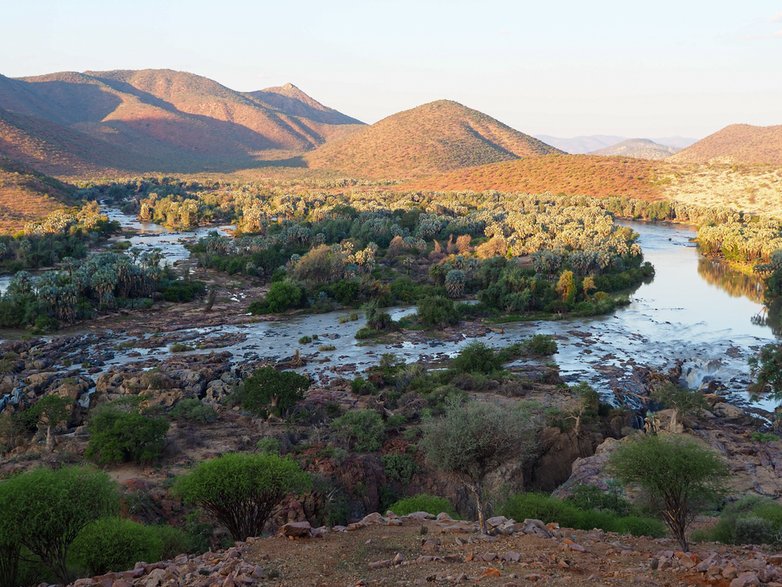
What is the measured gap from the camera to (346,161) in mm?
198625

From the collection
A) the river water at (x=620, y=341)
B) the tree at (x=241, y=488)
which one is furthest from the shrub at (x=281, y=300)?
the tree at (x=241, y=488)

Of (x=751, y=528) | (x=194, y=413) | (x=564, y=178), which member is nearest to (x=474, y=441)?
(x=751, y=528)

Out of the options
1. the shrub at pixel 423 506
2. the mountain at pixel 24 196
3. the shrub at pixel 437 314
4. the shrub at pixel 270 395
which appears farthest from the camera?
the mountain at pixel 24 196

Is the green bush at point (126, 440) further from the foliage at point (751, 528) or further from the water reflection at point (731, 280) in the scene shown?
the water reflection at point (731, 280)

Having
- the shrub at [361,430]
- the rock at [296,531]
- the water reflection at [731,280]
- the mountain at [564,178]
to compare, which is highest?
the mountain at [564,178]

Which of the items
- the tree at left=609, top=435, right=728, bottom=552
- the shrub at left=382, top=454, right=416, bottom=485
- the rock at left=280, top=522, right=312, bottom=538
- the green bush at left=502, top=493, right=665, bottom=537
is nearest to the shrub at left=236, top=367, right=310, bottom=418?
the shrub at left=382, top=454, right=416, bottom=485

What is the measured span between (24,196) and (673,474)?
325ft

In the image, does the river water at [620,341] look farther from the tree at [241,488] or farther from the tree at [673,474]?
the tree at [241,488]

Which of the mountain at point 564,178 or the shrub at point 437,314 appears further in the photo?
the mountain at point 564,178

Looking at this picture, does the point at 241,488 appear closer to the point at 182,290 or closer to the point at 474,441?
the point at 474,441

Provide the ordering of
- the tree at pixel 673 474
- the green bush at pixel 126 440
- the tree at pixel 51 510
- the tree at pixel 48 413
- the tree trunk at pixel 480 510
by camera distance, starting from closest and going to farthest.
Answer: the tree trunk at pixel 480 510 < the tree at pixel 51 510 < the tree at pixel 673 474 < the green bush at pixel 126 440 < the tree at pixel 48 413

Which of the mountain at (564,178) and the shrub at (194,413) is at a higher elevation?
the mountain at (564,178)

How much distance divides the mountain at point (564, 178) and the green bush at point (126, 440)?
357ft

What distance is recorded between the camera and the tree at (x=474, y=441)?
1480 centimetres
